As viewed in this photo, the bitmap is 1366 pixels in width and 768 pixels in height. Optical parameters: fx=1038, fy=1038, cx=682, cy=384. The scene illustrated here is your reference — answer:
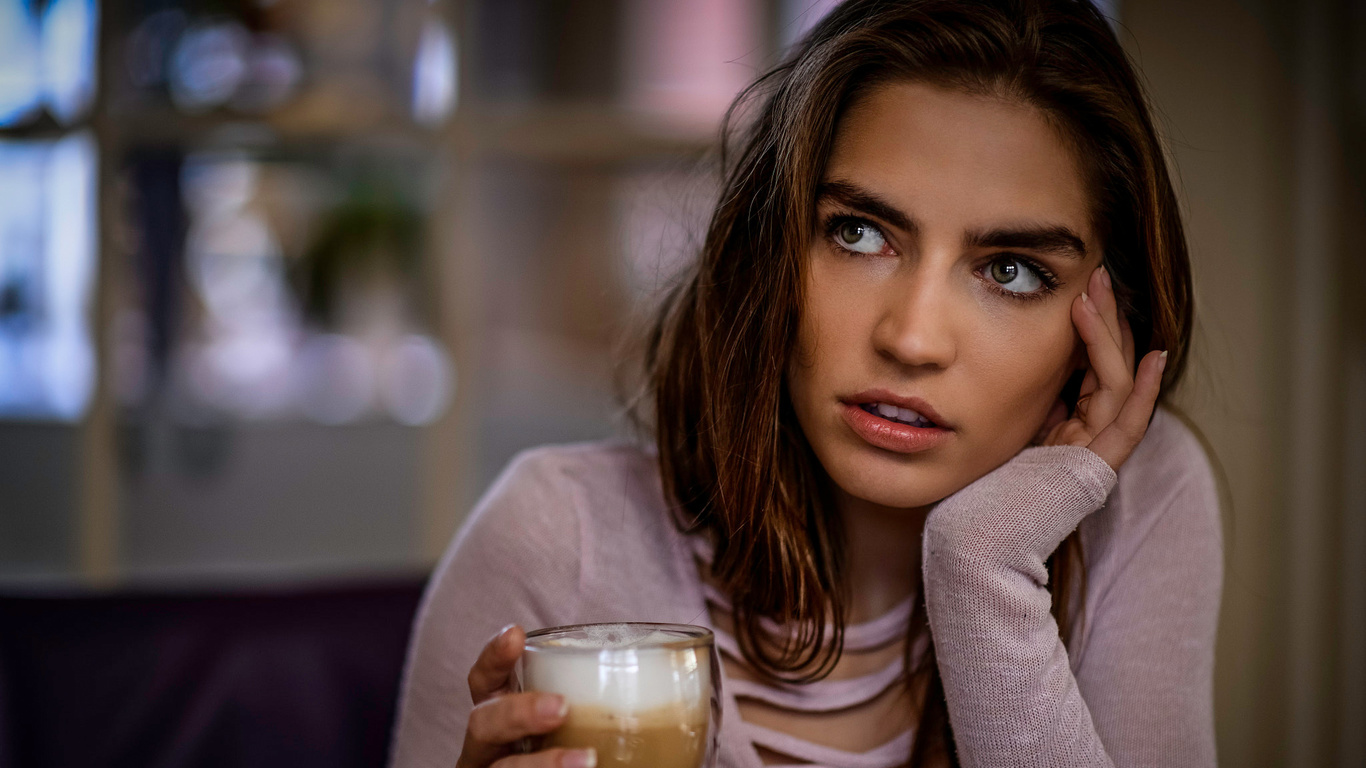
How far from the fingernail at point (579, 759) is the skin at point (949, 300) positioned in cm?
50

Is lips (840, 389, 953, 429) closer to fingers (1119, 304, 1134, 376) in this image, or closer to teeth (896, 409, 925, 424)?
teeth (896, 409, 925, 424)

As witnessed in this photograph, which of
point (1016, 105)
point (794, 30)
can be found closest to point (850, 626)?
point (1016, 105)

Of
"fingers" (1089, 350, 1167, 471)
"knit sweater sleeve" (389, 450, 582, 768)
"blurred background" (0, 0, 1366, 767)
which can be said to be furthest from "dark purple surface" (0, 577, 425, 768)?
"blurred background" (0, 0, 1366, 767)

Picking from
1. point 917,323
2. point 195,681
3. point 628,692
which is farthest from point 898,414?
point 195,681

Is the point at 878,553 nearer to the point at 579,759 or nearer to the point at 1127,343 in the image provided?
the point at 1127,343

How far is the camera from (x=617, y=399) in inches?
64.2

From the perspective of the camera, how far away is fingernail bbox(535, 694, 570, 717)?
77 centimetres

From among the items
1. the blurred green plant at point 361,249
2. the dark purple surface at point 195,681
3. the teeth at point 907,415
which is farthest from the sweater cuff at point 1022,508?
the blurred green plant at point 361,249

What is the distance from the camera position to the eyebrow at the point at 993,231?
3.68ft

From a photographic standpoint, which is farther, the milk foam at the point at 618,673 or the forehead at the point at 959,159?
the forehead at the point at 959,159

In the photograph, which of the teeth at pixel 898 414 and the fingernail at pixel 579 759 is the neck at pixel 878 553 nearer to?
the teeth at pixel 898 414

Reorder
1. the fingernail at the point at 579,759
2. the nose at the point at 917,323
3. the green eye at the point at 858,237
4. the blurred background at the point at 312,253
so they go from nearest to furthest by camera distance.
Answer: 1. the fingernail at the point at 579,759
2. the nose at the point at 917,323
3. the green eye at the point at 858,237
4. the blurred background at the point at 312,253

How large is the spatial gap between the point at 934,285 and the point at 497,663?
605 mm

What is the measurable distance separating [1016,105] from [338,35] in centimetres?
266
